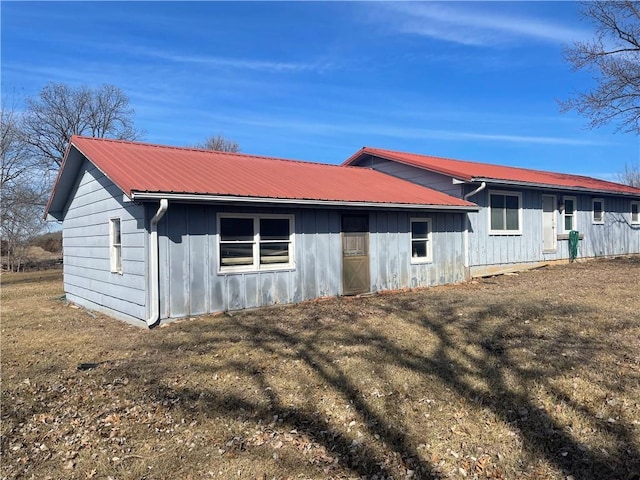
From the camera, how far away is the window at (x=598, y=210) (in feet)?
64.5

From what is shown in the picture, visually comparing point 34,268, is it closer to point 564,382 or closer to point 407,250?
point 407,250

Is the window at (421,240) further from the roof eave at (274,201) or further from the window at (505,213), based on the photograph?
the window at (505,213)

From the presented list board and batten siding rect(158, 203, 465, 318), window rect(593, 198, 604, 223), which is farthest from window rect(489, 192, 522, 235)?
window rect(593, 198, 604, 223)

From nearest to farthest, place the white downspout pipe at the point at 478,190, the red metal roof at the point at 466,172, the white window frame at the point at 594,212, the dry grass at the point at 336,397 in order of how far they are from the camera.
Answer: the dry grass at the point at 336,397 → the white downspout pipe at the point at 478,190 → the red metal roof at the point at 466,172 → the white window frame at the point at 594,212

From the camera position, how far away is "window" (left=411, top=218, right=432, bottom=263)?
13.4 m

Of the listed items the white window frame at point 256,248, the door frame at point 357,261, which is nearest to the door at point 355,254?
the door frame at point 357,261

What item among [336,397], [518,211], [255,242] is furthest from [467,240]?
[336,397]

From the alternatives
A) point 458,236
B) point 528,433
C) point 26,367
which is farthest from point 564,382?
point 458,236

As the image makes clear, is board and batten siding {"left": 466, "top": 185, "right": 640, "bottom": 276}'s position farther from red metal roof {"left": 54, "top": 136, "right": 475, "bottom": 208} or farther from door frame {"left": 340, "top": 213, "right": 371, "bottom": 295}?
door frame {"left": 340, "top": 213, "right": 371, "bottom": 295}

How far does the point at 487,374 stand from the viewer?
5.58 m

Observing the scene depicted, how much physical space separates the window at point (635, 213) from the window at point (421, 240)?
13.8 meters

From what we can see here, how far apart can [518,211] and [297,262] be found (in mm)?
9420

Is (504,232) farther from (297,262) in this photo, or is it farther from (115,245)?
(115,245)

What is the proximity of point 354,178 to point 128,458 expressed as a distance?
39.1 ft
